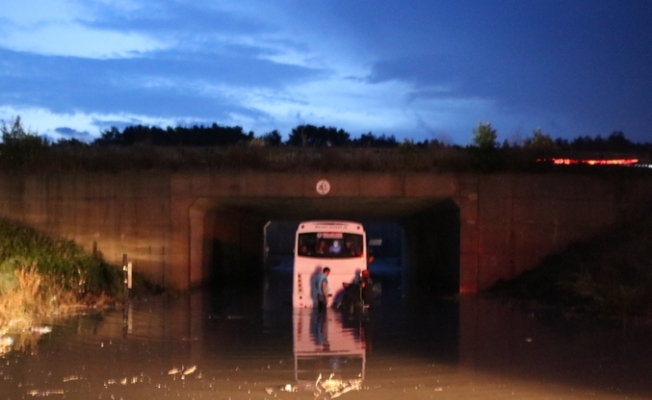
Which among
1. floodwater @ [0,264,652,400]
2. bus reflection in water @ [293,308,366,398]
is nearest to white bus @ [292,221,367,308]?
floodwater @ [0,264,652,400]

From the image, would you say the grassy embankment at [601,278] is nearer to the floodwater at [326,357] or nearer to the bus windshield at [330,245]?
the floodwater at [326,357]

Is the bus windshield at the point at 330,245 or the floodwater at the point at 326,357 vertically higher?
the bus windshield at the point at 330,245

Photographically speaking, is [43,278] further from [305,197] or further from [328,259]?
[305,197]

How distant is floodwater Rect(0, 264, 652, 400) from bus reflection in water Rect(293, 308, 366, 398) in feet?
0.09

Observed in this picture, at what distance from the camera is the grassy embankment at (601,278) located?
21.5 meters

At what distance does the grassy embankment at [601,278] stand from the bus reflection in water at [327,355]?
6.41 meters

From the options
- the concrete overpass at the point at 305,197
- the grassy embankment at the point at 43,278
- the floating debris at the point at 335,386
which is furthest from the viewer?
the concrete overpass at the point at 305,197

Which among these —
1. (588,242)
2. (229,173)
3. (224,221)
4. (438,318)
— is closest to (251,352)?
(438,318)

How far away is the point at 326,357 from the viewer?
50.5 feet

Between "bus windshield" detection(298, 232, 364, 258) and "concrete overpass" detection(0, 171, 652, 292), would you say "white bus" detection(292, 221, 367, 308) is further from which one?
"concrete overpass" detection(0, 171, 652, 292)

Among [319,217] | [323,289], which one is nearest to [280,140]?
[319,217]

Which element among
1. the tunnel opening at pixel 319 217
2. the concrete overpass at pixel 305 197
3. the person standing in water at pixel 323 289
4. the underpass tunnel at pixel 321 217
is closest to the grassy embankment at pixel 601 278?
the concrete overpass at pixel 305 197

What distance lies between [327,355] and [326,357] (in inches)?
Answer: 10.5

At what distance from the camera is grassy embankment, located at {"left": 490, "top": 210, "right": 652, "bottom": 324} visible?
70.5 ft
